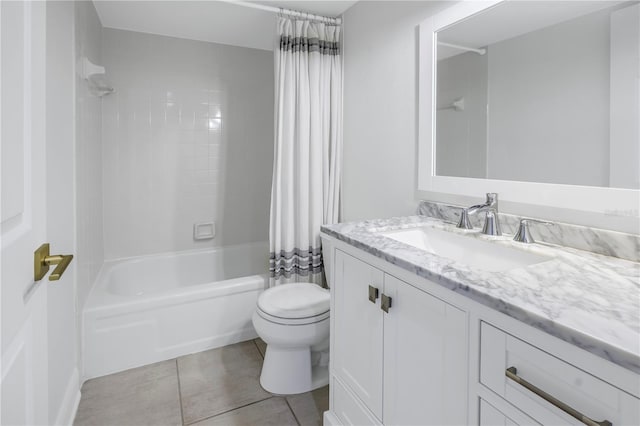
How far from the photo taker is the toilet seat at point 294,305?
1759 millimetres

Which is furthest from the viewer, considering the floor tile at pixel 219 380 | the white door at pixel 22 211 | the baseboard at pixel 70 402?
the floor tile at pixel 219 380

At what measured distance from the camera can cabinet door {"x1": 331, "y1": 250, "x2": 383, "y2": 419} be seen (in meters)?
1.17

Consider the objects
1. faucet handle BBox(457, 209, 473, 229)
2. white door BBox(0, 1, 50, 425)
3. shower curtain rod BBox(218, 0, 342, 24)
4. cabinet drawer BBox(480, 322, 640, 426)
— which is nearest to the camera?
cabinet drawer BBox(480, 322, 640, 426)

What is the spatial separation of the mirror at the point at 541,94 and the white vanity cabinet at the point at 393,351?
0.67 meters

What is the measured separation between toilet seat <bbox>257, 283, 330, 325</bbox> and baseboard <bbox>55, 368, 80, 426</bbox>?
0.92 m

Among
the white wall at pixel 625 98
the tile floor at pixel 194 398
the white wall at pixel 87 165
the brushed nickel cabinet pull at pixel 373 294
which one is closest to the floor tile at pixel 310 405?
the tile floor at pixel 194 398

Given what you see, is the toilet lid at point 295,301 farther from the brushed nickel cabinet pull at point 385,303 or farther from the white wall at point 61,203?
the white wall at point 61,203

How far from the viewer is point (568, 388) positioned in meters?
0.62

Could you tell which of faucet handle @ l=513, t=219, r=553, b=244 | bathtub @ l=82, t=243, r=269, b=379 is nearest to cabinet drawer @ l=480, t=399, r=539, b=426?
faucet handle @ l=513, t=219, r=553, b=244

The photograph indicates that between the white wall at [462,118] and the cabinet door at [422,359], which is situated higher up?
the white wall at [462,118]

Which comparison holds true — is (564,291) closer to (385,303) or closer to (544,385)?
(544,385)

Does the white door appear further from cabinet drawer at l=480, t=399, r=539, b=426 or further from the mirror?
the mirror

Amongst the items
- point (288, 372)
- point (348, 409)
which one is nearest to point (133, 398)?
point (288, 372)

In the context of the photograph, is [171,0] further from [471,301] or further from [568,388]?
[568,388]
